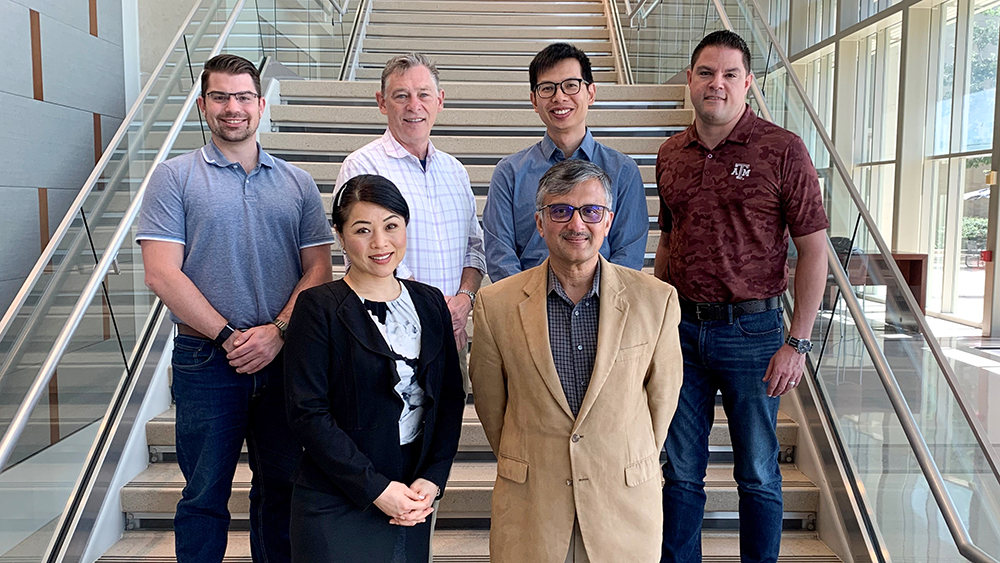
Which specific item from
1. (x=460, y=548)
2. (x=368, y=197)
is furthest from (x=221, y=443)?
(x=460, y=548)

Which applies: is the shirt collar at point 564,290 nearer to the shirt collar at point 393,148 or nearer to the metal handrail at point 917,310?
the shirt collar at point 393,148

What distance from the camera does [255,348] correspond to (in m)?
2.12

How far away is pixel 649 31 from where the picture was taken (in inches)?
263

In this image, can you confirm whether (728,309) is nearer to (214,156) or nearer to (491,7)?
(214,156)

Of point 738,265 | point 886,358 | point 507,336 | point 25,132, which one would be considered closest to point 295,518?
point 507,336

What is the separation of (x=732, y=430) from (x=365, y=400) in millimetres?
1219

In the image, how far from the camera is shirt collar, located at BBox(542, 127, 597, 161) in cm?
230

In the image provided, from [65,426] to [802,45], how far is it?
1326 centimetres

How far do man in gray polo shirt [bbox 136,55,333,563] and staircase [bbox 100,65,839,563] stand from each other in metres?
0.82

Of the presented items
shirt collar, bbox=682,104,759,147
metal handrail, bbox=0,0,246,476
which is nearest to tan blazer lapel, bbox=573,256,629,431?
shirt collar, bbox=682,104,759,147

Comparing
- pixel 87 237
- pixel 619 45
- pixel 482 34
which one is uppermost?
pixel 482 34

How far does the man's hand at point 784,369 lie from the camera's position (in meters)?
2.23

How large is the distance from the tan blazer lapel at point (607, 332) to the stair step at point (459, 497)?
4.89ft

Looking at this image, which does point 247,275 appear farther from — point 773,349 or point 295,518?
point 773,349
